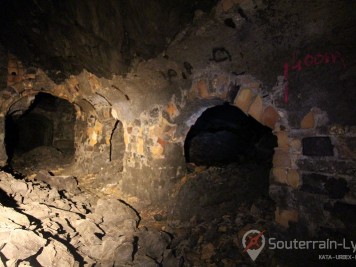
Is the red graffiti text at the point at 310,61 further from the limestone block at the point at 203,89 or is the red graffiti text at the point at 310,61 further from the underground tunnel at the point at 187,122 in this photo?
the limestone block at the point at 203,89

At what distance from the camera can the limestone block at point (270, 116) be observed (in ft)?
8.45

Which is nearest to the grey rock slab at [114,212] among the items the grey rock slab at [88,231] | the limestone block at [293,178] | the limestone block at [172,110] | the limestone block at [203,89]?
the grey rock slab at [88,231]

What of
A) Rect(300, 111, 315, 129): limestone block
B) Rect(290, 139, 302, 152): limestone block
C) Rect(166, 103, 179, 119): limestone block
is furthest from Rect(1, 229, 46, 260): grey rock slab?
Rect(300, 111, 315, 129): limestone block

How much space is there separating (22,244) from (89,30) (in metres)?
2.98

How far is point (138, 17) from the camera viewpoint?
10.5 ft

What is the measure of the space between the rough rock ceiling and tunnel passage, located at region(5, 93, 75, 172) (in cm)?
361

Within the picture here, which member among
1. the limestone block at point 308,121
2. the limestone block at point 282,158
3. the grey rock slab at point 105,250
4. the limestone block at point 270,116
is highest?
the limestone block at point 270,116

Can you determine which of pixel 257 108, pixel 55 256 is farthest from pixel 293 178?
pixel 55 256

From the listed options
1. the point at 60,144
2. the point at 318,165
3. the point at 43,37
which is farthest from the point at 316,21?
the point at 60,144

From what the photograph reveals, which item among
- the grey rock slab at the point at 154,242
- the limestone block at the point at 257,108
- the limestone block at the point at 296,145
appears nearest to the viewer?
the limestone block at the point at 296,145

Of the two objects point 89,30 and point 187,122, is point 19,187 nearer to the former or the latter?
point 89,30

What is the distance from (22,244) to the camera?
229 centimetres

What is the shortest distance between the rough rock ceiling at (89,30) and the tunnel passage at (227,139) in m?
2.57

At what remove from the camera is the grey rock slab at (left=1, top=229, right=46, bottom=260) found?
2.15 metres
